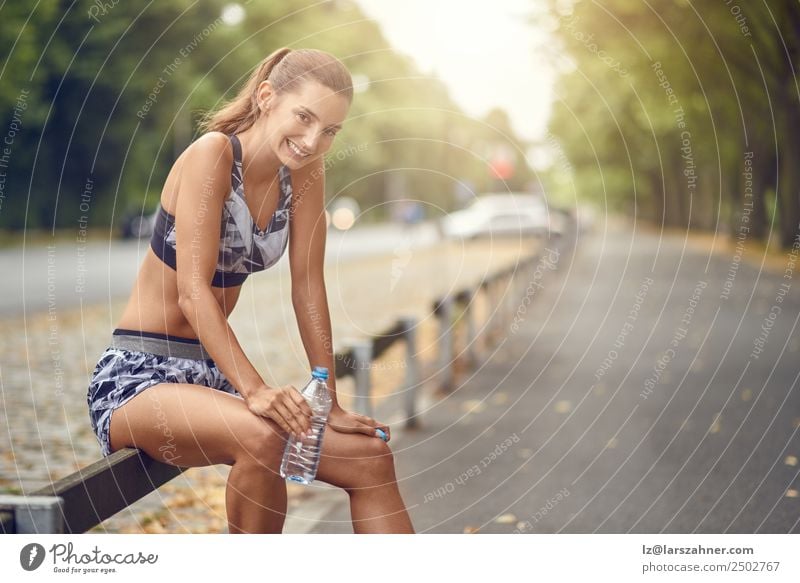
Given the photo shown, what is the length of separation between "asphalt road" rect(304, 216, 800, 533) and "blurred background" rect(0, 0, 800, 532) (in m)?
1.46

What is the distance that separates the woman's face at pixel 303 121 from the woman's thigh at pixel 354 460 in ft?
2.50

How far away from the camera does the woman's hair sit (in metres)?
2.92

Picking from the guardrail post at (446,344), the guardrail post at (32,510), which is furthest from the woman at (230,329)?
the guardrail post at (446,344)

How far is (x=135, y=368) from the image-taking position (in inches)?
118

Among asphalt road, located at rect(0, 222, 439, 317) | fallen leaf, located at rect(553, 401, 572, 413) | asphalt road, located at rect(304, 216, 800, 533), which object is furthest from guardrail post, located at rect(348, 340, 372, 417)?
asphalt road, located at rect(0, 222, 439, 317)

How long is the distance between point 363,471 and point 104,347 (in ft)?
32.2

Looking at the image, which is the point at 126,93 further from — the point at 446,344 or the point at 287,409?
the point at 287,409

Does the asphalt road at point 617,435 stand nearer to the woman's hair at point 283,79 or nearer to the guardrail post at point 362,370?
the guardrail post at point 362,370

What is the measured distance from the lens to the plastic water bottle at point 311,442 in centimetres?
276

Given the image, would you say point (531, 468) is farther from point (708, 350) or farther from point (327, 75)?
point (708, 350)

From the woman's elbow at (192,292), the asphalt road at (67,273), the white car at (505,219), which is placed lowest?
the woman's elbow at (192,292)

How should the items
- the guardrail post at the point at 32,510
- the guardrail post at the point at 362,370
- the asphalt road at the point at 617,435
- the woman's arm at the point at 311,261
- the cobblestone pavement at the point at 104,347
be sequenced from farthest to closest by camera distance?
1. the guardrail post at the point at 362,370
2. the cobblestone pavement at the point at 104,347
3. the asphalt road at the point at 617,435
4. the woman's arm at the point at 311,261
5. the guardrail post at the point at 32,510

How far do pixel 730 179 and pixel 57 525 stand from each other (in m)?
44.7

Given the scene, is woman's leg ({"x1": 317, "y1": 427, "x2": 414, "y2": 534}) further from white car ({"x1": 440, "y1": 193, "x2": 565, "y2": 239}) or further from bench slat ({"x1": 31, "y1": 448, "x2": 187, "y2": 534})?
white car ({"x1": 440, "y1": 193, "x2": 565, "y2": 239})
